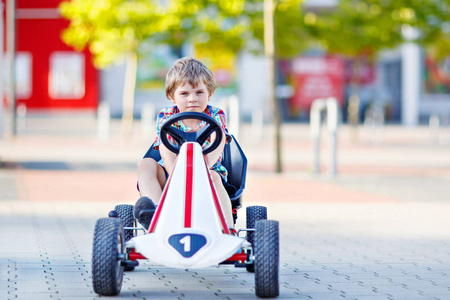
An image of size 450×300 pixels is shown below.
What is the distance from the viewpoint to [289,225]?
8023 mm

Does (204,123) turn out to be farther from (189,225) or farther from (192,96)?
(189,225)

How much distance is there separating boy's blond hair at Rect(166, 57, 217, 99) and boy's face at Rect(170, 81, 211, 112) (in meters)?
0.02

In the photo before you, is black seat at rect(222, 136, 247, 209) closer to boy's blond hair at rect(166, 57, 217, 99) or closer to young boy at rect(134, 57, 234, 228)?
young boy at rect(134, 57, 234, 228)

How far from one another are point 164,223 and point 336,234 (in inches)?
125

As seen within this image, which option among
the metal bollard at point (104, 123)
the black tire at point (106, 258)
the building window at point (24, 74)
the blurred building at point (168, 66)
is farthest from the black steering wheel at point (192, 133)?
the building window at point (24, 74)

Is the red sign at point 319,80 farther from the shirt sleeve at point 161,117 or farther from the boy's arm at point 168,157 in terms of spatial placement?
the boy's arm at point 168,157

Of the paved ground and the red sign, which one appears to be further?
the red sign

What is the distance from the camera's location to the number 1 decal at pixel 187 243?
4.45 meters

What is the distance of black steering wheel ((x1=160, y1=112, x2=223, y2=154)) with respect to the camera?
480cm

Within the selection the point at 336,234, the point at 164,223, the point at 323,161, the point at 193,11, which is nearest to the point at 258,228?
the point at 164,223

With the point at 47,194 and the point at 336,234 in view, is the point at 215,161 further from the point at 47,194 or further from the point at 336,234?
the point at 47,194

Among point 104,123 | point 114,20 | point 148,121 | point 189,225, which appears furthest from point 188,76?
point 104,123

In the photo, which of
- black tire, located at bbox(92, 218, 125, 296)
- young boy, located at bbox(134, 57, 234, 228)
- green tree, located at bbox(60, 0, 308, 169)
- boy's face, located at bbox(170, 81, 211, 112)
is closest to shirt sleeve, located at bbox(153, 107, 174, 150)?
young boy, located at bbox(134, 57, 234, 228)

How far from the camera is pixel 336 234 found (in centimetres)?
745
